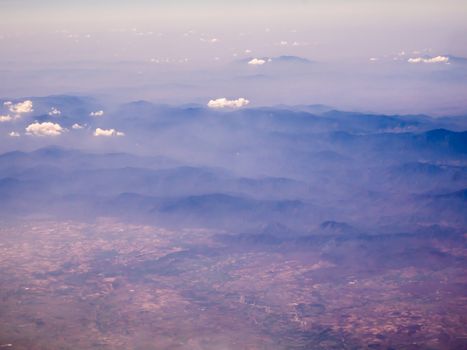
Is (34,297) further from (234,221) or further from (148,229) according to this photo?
(234,221)

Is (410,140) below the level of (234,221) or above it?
above

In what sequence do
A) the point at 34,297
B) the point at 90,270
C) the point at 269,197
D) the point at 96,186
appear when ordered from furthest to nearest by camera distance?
1. the point at 96,186
2. the point at 269,197
3. the point at 90,270
4. the point at 34,297

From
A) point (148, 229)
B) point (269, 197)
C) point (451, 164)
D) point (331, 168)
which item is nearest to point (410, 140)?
point (451, 164)

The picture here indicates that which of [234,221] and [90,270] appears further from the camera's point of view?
[234,221]

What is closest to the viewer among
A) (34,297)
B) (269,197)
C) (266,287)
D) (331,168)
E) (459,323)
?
(459,323)

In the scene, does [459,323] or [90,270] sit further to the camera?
[90,270]

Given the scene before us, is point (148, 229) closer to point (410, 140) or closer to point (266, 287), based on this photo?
point (266, 287)

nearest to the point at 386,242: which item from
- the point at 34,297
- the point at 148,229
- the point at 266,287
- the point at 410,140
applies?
the point at 266,287

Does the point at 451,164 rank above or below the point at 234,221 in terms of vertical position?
above

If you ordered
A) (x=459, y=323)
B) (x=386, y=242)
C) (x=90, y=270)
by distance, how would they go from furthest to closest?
(x=386, y=242) → (x=90, y=270) → (x=459, y=323)
